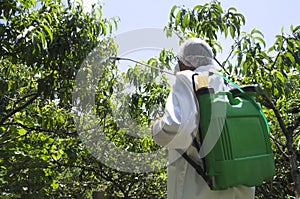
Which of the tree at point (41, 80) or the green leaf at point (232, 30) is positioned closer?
the tree at point (41, 80)

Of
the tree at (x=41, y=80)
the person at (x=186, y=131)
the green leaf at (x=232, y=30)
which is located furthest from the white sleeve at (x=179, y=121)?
the green leaf at (x=232, y=30)

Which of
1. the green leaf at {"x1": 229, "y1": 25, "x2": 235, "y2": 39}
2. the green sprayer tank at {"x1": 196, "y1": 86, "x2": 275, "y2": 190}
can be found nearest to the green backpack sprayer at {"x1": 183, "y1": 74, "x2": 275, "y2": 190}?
the green sprayer tank at {"x1": 196, "y1": 86, "x2": 275, "y2": 190}

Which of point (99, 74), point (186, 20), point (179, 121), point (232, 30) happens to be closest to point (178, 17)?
point (186, 20)

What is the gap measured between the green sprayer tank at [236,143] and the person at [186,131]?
0.05 m

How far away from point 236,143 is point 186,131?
175 millimetres

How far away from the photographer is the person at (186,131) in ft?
4.58

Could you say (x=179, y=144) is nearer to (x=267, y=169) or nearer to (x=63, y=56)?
(x=267, y=169)

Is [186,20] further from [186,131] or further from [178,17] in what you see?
[186,131]

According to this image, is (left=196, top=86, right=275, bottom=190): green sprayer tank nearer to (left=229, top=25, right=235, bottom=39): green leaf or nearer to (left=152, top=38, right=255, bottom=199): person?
(left=152, top=38, right=255, bottom=199): person

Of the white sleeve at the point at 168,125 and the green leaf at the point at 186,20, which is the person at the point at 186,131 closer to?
the white sleeve at the point at 168,125

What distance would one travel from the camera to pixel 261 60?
247cm

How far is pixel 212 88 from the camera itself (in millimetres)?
1445

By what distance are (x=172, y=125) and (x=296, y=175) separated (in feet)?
3.63

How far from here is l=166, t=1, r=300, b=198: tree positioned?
2293 mm
